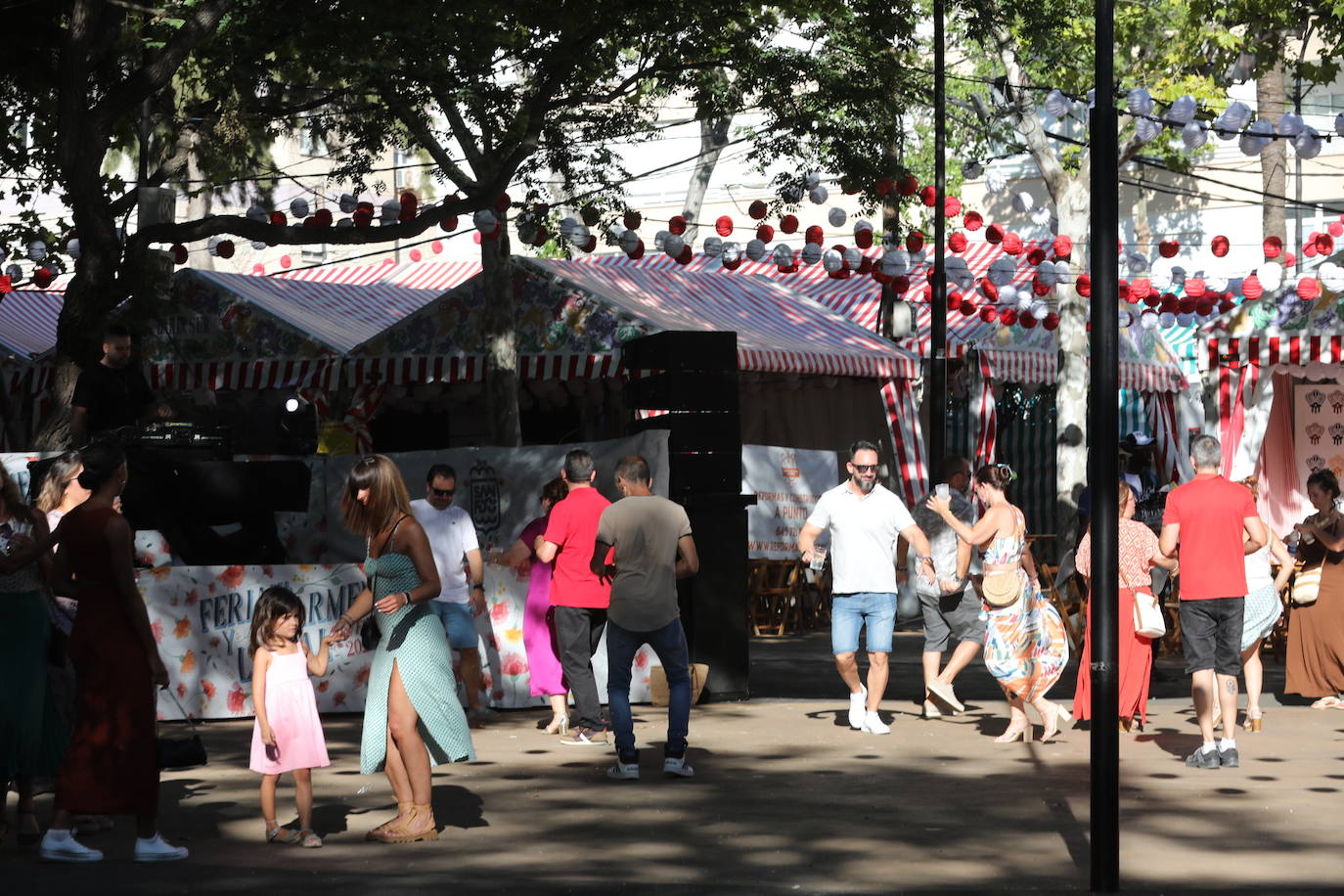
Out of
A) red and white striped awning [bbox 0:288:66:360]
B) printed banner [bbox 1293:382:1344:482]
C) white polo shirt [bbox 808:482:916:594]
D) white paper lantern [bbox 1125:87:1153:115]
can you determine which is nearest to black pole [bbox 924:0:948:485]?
printed banner [bbox 1293:382:1344:482]

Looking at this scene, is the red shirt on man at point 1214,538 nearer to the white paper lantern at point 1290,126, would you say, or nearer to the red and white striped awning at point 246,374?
the white paper lantern at point 1290,126

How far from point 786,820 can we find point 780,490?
11.2m

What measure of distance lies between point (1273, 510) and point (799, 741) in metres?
9.79

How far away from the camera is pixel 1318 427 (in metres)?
19.5

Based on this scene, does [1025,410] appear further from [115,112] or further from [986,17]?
[115,112]

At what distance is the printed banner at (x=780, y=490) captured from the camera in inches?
773

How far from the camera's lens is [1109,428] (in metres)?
6.88

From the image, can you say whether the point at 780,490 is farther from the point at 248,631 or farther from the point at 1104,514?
the point at 1104,514

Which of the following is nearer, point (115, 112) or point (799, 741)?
point (799, 741)

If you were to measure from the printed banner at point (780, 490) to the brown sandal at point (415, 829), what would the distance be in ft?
37.0

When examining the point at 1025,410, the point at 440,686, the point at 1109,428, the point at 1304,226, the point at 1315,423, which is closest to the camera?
the point at 1109,428

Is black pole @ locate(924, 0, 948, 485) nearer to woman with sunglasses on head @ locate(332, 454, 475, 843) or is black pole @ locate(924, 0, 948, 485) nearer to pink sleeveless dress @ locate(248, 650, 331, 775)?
woman with sunglasses on head @ locate(332, 454, 475, 843)

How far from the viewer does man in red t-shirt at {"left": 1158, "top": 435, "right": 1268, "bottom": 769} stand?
1062 cm

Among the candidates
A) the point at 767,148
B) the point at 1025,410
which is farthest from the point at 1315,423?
the point at 1025,410
